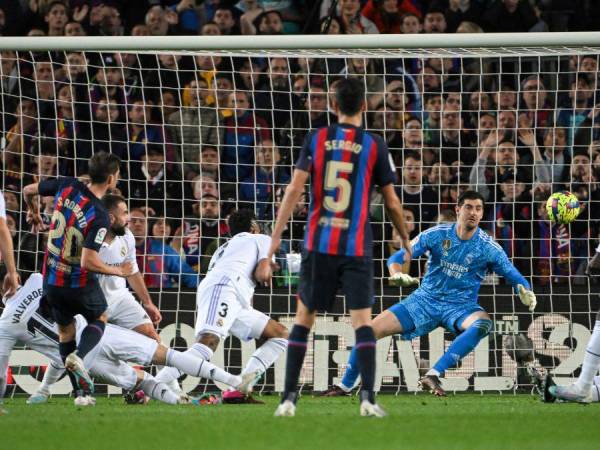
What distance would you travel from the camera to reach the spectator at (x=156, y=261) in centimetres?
1282

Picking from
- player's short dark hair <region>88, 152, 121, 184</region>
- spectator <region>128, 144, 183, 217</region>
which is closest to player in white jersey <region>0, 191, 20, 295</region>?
player's short dark hair <region>88, 152, 121, 184</region>

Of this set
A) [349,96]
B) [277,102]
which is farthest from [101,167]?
[277,102]

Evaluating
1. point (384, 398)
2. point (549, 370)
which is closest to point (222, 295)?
point (384, 398)

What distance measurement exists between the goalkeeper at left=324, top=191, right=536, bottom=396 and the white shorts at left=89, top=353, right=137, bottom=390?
6.56ft

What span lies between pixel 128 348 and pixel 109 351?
0.16 m

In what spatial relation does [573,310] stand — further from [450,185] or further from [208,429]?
A: [208,429]

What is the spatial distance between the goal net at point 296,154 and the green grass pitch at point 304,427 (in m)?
2.85

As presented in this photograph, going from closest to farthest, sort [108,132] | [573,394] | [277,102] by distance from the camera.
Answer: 1. [573,394]
2. [108,132]
3. [277,102]

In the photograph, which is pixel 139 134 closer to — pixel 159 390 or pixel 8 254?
pixel 159 390

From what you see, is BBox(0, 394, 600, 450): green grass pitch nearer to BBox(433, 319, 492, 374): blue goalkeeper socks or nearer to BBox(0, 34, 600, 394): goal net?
BBox(433, 319, 492, 374): blue goalkeeper socks

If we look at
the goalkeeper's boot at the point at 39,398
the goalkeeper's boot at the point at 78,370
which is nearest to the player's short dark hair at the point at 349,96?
the goalkeeper's boot at the point at 78,370

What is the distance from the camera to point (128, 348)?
9.85 metres

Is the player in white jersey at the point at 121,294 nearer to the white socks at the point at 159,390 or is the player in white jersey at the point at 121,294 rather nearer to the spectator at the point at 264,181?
the white socks at the point at 159,390

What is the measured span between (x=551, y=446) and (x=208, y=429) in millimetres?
1980
